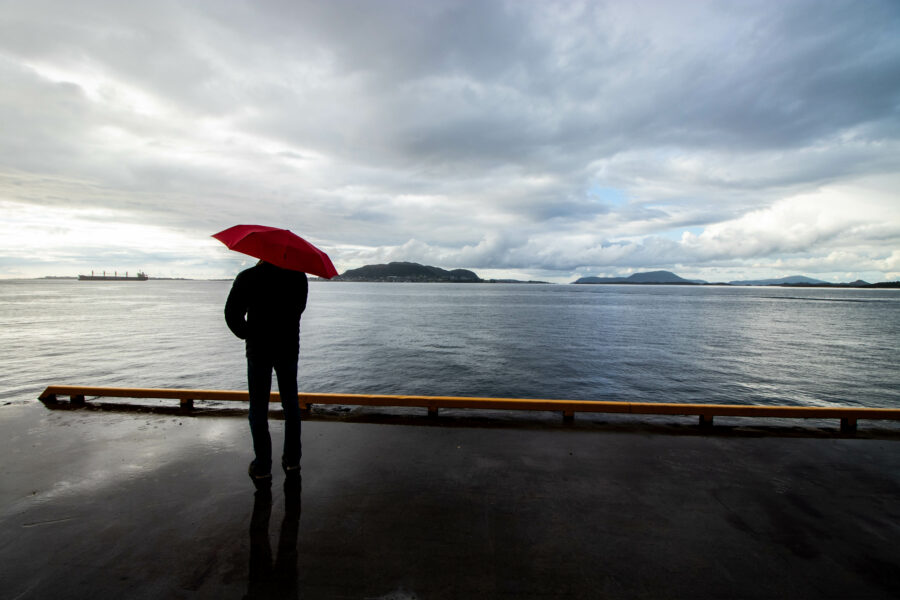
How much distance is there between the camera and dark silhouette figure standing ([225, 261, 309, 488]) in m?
3.98

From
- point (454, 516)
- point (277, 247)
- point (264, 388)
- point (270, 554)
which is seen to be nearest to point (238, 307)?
point (277, 247)

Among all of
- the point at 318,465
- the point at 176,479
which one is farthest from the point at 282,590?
the point at 176,479

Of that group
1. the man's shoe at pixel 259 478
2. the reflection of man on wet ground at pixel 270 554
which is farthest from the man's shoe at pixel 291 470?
the reflection of man on wet ground at pixel 270 554

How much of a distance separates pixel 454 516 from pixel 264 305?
2.67 meters

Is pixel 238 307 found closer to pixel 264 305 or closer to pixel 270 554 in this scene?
pixel 264 305

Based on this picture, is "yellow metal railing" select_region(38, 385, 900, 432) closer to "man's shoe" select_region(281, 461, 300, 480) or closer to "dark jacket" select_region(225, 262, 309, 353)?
"man's shoe" select_region(281, 461, 300, 480)

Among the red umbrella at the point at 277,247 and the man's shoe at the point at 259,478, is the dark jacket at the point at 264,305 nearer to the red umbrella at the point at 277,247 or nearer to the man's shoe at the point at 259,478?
the red umbrella at the point at 277,247

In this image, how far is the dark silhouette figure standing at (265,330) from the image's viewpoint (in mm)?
3982

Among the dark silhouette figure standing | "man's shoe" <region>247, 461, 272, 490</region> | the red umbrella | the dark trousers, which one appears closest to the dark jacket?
the dark silhouette figure standing

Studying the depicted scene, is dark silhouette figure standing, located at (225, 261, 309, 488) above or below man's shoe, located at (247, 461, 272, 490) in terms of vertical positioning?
above

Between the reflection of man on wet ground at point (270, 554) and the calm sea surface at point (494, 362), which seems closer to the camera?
the reflection of man on wet ground at point (270, 554)

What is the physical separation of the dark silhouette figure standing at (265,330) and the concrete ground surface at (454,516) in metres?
0.52

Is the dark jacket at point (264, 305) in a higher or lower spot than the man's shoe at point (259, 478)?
higher

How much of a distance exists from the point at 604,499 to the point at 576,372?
17.4 meters
